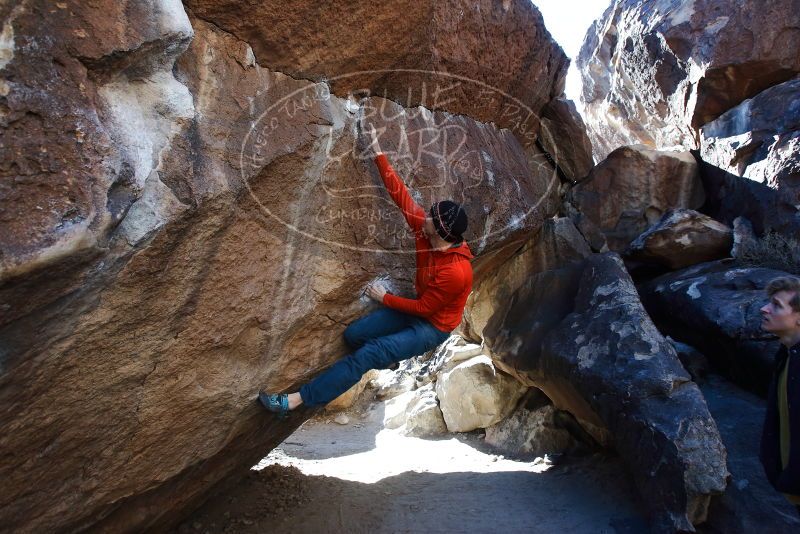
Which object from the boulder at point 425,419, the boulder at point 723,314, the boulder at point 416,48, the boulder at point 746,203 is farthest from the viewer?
the boulder at point 425,419

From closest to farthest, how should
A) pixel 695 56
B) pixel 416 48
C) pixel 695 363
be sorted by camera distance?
pixel 416 48 → pixel 695 363 → pixel 695 56

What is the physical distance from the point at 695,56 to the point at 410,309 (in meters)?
5.54

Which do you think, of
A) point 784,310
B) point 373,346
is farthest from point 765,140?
point 373,346

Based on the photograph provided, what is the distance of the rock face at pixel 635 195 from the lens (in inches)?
253

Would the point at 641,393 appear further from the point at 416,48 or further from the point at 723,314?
the point at 416,48

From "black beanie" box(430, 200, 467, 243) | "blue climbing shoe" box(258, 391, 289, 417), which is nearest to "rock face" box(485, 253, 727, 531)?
"black beanie" box(430, 200, 467, 243)

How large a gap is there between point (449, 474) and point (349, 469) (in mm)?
1094

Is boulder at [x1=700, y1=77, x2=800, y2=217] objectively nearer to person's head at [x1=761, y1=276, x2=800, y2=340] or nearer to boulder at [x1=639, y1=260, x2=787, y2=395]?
boulder at [x1=639, y1=260, x2=787, y2=395]

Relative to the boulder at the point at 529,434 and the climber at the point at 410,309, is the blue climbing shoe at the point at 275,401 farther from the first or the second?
the boulder at the point at 529,434

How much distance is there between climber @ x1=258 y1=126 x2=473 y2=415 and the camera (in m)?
3.23

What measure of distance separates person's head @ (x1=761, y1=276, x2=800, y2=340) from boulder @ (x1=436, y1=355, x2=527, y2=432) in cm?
488

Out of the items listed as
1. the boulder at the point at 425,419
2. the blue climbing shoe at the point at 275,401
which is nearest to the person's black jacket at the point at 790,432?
the blue climbing shoe at the point at 275,401

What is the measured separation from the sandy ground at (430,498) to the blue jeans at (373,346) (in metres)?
1.63

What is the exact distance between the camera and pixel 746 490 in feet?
11.4
